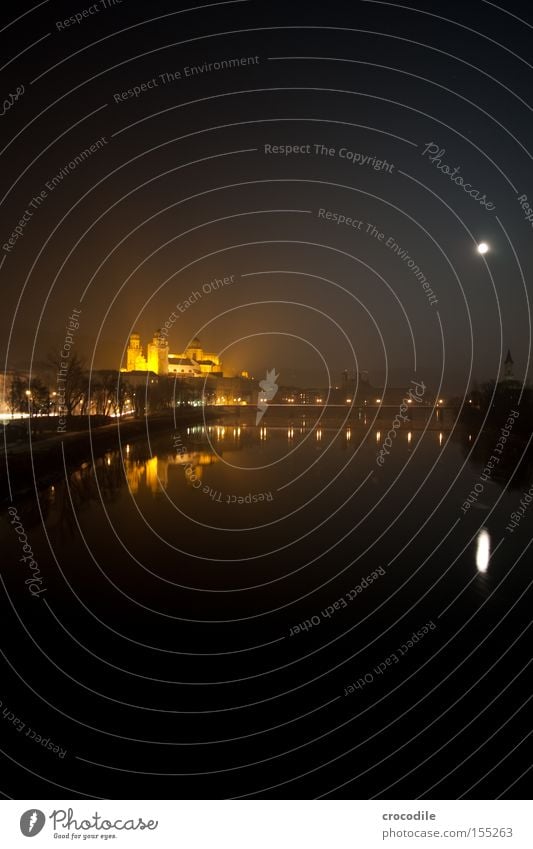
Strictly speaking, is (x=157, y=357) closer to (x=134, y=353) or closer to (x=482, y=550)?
(x=134, y=353)

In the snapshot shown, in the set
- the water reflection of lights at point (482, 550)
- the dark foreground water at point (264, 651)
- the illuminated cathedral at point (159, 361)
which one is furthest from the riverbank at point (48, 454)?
the illuminated cathedral at point (159, 361)

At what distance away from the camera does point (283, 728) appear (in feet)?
14.9

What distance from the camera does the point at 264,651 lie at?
230 inches

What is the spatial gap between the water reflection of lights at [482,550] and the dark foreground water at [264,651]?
0.06 m

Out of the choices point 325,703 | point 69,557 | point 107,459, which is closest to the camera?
point 325,703

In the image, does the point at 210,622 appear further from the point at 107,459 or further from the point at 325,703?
the point at 107,459

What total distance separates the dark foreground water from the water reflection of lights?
0.19 ft

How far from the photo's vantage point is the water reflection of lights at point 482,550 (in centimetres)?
899

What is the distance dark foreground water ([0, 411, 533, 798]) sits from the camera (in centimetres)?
413

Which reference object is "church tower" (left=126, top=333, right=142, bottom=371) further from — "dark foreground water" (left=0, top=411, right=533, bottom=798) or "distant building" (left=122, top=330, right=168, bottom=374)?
"dark foreground water" (left=0, top=411, right=533, bottom=798)

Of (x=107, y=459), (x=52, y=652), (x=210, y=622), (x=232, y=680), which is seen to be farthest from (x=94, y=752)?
(x=107, y=459)

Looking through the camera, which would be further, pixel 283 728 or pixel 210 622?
pixel 210 622
